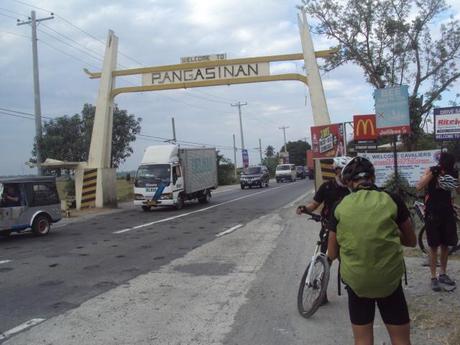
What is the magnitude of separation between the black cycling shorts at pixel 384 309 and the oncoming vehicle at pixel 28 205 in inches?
494

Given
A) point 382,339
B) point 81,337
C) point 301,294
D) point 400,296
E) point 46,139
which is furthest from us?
point 46,139

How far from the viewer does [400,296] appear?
11.2 ft

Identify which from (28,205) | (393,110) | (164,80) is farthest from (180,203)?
(393,110)

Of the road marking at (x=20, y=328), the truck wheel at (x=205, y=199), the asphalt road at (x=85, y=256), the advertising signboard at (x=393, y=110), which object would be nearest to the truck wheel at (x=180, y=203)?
the truck wheel at (x=205, y=199)

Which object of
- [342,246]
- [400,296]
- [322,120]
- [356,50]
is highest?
[356,50]

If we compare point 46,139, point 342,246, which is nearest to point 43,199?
point 342,246

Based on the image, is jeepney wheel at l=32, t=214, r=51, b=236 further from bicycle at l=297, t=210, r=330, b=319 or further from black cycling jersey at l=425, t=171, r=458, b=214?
black cycling jersey at l=425, t=171, r=458, b=214

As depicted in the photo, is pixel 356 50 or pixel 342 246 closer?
pixel 342 246

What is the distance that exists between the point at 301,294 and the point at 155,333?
1726mm

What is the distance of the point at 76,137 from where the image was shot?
46.9 meters

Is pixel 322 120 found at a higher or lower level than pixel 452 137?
higher

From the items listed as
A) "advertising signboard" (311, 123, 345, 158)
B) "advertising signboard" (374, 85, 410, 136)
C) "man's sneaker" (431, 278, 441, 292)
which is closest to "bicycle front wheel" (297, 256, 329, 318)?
"man's sneaker" (431, 278, 441, 292)

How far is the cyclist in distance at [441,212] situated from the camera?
655 centimetres

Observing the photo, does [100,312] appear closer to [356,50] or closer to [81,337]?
[81,337]
